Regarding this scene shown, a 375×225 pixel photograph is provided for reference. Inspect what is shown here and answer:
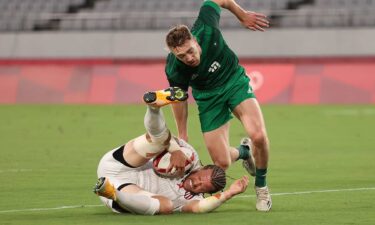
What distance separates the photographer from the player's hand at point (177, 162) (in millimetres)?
10773

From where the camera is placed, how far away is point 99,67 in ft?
108

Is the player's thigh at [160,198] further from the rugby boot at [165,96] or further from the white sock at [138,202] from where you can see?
the rugby boot at [165,96]

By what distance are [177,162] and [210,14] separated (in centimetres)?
217

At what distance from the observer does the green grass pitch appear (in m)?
10.7

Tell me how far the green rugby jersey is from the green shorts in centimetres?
7

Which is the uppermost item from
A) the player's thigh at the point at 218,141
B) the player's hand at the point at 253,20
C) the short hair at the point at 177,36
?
the short hair at the point at 177,36

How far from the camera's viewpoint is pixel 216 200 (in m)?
10.8

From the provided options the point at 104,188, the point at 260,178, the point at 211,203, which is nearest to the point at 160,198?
the point at 211,203

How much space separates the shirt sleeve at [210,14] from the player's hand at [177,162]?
71.9 inches

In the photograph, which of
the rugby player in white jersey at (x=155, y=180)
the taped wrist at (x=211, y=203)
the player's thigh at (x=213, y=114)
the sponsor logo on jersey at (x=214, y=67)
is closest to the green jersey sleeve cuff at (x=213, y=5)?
the sponsor logo on jersey at (x=214, y=67)

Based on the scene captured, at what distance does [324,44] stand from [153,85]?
5961 mm

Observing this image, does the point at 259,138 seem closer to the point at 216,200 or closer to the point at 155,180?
the point at 216,200

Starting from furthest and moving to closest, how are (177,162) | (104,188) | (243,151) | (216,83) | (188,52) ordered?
(243,151) → (216,83) → (188,52) → (177,162) → (104,188)

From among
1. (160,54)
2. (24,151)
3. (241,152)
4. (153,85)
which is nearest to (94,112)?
(153,85)
